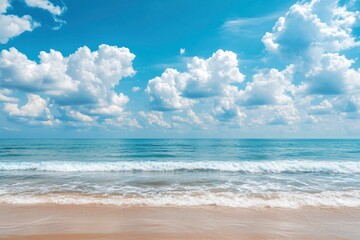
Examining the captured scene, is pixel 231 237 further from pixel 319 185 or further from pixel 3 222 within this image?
pixel 319 185

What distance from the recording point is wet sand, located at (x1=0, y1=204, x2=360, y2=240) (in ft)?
19.1

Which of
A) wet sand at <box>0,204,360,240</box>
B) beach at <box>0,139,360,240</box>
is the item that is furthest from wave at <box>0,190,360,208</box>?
wet sand at <box>0,204,360,240</box>

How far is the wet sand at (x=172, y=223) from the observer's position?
5.83 meters

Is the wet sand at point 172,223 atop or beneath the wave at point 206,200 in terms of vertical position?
atop

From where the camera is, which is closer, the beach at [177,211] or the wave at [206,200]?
the beach at [177,211]

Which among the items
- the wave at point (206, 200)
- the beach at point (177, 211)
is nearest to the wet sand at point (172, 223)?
the beach at point (177, 211)

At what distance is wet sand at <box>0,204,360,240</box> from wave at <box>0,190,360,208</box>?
52cm

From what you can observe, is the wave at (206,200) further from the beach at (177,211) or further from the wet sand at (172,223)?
the wet sand at (172,223)

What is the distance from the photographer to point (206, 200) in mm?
9148

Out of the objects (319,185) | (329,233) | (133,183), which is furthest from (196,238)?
(319,185)

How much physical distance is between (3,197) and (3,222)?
12.3 ft

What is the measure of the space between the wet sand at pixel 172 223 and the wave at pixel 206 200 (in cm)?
52

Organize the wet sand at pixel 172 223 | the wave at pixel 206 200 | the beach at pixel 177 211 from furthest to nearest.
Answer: the wave at pixel 206 200
the beach at pixel 177 211
the wet sand at pixel 172 223

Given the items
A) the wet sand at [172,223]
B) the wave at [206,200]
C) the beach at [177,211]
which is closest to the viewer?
the wet sand at [172,223]
